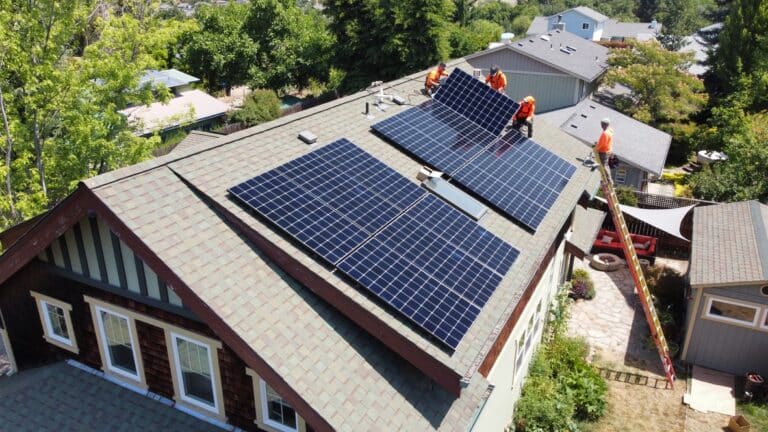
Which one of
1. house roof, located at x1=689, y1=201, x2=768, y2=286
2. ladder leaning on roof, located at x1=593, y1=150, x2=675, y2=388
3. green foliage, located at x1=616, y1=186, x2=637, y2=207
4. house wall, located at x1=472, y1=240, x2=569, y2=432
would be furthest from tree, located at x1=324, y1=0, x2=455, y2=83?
house wall, located at x1=472, y1=240, x2=569, y2=432

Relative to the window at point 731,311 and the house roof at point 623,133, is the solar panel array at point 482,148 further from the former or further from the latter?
the house roof at point 623,133

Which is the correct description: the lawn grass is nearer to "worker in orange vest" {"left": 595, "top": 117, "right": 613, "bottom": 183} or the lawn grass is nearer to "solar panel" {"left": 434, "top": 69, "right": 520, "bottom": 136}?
"worker in orange vest" {"left": 595, "top": 117, "right": 613, "bottom": 183}

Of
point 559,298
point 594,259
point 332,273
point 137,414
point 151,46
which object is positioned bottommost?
point 594,259

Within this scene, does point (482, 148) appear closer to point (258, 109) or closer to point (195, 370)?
point (195, 370)

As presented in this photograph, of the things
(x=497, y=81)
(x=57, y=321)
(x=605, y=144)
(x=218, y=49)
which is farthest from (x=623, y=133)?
(x=218, y=49)

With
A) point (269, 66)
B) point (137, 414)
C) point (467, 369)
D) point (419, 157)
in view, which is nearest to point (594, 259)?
point (419, 157)

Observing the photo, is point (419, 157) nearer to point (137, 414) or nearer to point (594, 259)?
point (137, 414)
